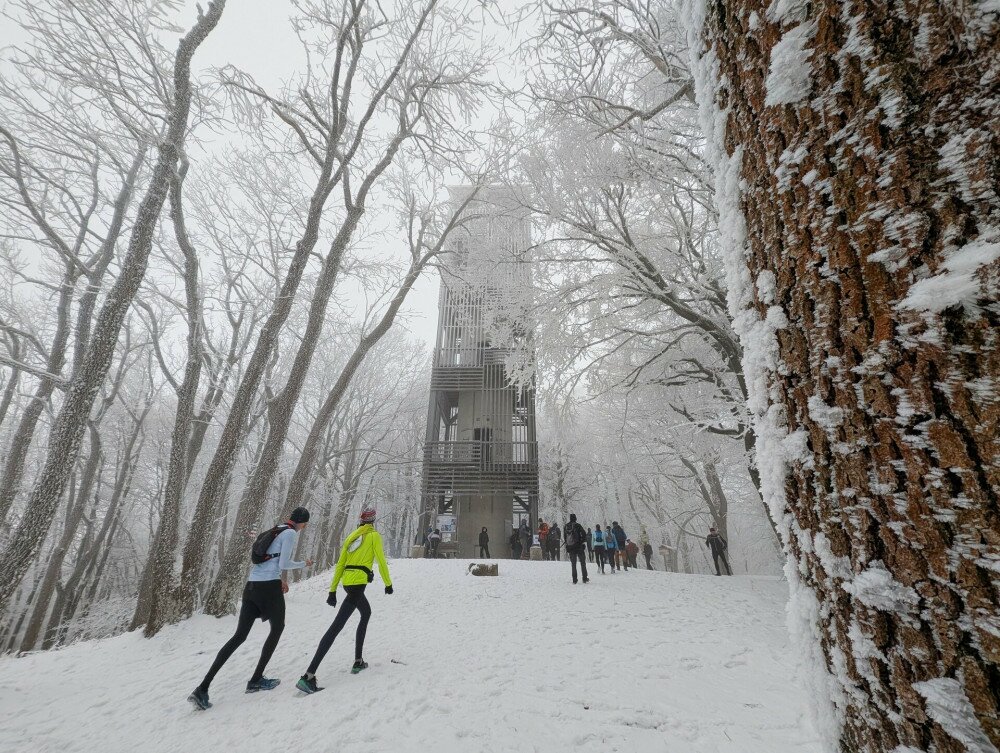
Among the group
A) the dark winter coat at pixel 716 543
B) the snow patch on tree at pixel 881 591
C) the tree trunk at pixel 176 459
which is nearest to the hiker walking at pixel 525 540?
the dark winter coat at pixel 716 543

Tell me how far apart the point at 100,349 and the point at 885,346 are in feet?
23.6

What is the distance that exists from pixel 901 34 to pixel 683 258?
20.6 ft

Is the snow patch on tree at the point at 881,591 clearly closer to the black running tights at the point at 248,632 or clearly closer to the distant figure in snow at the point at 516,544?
the black running tights at the point at 248,632

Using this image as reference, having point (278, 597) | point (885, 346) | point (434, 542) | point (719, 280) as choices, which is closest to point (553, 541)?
point (434, 542)

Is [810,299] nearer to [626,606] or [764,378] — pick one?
[764,378]

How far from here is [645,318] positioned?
23.3ft

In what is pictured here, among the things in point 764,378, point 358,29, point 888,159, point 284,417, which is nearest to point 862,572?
point 764,378

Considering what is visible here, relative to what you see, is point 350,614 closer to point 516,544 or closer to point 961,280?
point 961,280

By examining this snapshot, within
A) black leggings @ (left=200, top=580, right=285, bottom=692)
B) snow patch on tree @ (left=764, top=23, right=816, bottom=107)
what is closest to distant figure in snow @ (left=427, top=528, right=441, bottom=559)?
black leggings @ (left=200, top=580, right=285, bottom=692)

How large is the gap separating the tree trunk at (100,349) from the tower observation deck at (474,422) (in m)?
5.06

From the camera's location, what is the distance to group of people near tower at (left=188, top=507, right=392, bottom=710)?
352 cm

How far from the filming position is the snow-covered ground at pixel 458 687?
9.27 ft

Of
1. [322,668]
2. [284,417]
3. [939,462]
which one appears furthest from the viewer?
[284,417]

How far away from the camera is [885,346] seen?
1.99 ft
